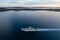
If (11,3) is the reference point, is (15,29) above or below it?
below

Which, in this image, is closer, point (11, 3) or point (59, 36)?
point (11, 3)

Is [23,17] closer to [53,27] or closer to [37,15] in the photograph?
[37,15]

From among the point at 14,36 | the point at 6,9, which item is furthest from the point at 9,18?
the point at 14,36

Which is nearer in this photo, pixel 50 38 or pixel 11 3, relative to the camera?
pixel 11 3

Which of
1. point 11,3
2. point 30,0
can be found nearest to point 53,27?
point 30,0

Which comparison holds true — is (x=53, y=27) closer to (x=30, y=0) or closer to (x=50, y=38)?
(x=50, y=38)

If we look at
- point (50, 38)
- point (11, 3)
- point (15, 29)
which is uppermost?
point (11, 3)
